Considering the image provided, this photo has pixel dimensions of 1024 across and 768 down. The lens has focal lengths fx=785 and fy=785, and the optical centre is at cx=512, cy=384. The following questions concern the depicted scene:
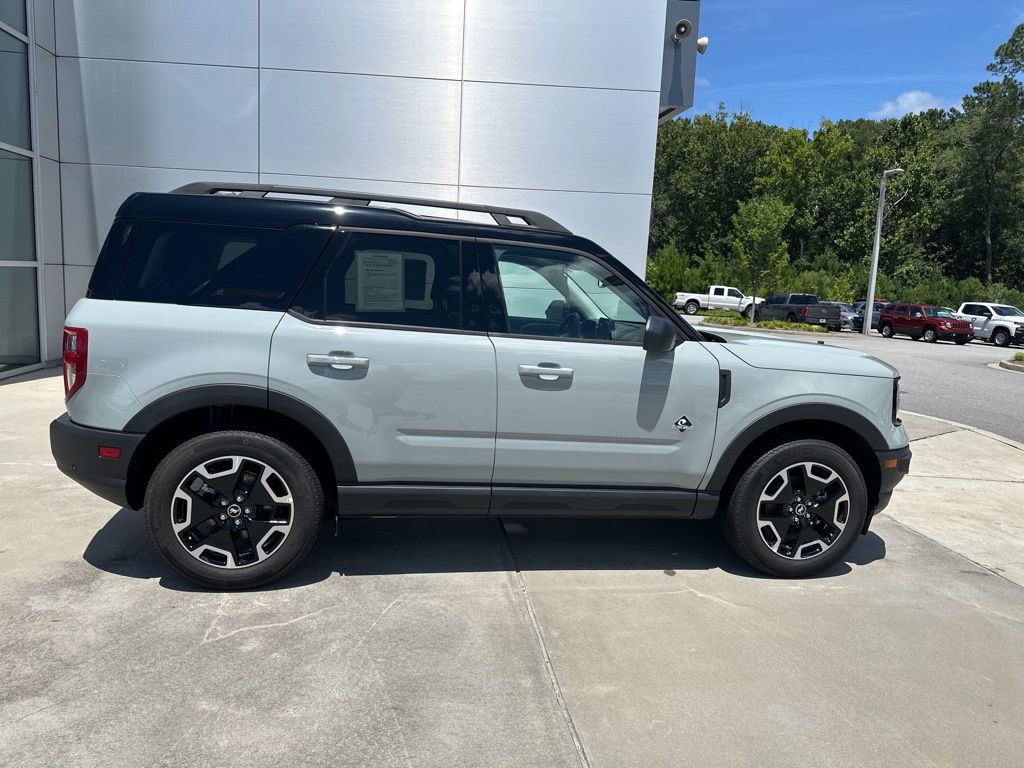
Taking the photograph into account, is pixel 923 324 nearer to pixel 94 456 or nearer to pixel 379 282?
pixel 379 282

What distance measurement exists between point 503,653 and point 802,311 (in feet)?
128

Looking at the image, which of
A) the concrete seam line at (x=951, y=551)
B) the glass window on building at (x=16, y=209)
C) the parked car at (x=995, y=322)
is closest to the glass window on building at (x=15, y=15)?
the glass window on building at (x=16, y=209)

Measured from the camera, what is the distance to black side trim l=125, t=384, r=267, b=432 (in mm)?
3771

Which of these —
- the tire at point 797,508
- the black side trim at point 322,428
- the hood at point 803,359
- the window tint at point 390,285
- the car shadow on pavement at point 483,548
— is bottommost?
the car shadow on pavement at point 483,548

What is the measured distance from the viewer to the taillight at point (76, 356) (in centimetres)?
372

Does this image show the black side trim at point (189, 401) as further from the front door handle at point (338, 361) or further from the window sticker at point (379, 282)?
the window sticker at point (379, 282)

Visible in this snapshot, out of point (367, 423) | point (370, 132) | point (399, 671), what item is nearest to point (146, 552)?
point (367, 423)

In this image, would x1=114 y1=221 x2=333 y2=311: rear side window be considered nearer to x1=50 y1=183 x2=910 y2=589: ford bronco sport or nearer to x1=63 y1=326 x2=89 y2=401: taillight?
x1=50 y1=183 x2=910 y2=589: ford bronco sport

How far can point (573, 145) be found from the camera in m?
11.1

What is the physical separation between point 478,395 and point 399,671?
4.51ft

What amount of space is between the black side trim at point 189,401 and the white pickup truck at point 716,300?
45.1 m

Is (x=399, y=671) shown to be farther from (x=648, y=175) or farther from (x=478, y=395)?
(x=648, y=175)

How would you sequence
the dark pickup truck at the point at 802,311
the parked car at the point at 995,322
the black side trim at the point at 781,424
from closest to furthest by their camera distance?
the black side trim at the point at 781,424 → the parked car at the point at 995,322 → the dark pickup truck at the point at 802,311

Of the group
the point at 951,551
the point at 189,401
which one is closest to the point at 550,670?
the point at 189,401
